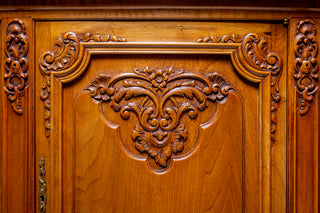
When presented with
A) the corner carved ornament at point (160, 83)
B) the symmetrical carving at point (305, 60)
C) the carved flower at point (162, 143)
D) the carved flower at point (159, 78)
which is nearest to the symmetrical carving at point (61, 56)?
the corner carved ornament at point (160, 83)

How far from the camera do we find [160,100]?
671 millimetres

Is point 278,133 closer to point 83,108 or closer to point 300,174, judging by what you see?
point 300,174

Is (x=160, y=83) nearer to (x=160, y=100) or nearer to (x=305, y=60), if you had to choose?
(x=160, y=100)

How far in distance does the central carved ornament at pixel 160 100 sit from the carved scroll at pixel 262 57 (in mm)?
82

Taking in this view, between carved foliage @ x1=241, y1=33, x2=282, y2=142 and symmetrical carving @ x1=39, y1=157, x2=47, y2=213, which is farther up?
carved foliage @ x1=241, y1=33, x2=282, y2=142

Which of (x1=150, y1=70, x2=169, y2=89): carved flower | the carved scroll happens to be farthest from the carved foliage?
(x1=150, y1=70, x2=169, y2=89): carved flower

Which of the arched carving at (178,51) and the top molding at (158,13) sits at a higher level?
the top molding at (158,13)

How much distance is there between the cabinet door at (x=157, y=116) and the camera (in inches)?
25.9

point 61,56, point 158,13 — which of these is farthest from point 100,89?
point 158,13

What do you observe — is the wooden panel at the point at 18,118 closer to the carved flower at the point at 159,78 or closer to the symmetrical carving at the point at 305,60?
the carved flower at the point at 159,78

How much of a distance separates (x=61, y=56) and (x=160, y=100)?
0.26 m

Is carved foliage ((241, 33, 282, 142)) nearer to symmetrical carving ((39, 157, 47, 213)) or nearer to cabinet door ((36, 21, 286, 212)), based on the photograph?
cabinet door ((36, 21, 286, 212))

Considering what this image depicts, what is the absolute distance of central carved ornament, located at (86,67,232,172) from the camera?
0.67 metres

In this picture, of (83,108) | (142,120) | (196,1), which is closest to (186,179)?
(142,120)
